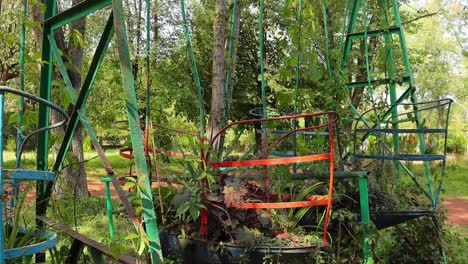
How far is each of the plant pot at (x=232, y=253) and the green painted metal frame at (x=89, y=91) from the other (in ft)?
2.20

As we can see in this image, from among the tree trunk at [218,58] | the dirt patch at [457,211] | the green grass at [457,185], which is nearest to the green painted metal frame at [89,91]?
the tree trunk at [218,58]

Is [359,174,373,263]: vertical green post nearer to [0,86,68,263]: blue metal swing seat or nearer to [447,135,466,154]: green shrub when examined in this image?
[0,86,68,263]: blue metal swing seat

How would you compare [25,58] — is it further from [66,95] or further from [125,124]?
[125,124]

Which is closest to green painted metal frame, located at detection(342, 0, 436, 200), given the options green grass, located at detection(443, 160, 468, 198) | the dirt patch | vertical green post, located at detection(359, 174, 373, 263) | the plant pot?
vertical green post, located at detection(359, 174, 373, 263)

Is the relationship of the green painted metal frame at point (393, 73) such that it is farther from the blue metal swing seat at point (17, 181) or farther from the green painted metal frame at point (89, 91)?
the blue metal swing seat at point (17, 181)

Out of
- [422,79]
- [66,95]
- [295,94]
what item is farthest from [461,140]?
[66,95]

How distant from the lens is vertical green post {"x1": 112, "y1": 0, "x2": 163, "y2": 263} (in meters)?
1.43

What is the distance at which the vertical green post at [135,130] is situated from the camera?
143cm

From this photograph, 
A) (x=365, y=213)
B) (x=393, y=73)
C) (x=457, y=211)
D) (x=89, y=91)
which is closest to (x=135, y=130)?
(x=89, y=91)

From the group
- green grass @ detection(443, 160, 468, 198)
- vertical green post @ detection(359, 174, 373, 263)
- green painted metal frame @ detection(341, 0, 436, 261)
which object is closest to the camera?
vertical green post @ detection(359, 174, 373, 263)

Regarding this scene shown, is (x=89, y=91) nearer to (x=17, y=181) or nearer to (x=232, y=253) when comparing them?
(x=17, y=181)

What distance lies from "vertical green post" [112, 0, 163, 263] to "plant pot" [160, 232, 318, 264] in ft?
2.19

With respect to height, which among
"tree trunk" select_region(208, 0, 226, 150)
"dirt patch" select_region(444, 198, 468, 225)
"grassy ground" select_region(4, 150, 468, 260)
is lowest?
"dirt patch" select_region(444, 198, 468, 225)

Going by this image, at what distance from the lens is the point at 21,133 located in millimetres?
2354
